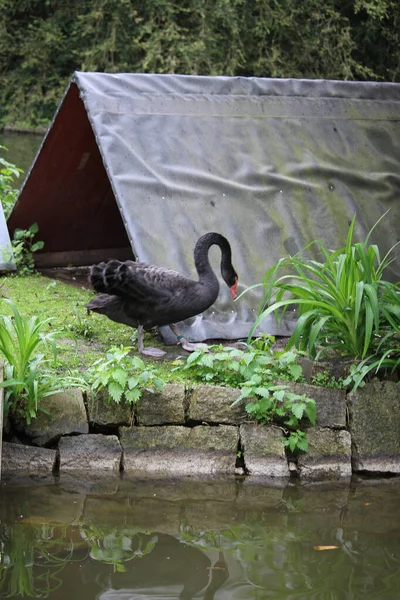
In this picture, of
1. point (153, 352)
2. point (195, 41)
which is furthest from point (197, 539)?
point (195, 41)

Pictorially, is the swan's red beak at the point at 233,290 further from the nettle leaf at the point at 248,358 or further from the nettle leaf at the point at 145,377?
the nettle leaf at the point at 145,377

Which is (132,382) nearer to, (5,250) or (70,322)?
(70,322)

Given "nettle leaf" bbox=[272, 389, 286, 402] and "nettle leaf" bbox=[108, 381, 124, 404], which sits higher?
"nettle leaf" bbox=[108, 381, 124, 404]

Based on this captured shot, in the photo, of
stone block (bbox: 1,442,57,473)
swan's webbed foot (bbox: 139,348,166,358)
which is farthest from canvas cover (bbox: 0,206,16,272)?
stone block (bbox: 1,442,57,473)

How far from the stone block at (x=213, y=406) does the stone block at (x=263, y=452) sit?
0.09 metres

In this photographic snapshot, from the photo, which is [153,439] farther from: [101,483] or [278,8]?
[278,8]

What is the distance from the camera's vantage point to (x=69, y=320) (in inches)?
267

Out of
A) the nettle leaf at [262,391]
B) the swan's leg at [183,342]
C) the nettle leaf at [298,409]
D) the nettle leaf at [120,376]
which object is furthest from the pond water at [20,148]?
the nettle leaf at [298,409]

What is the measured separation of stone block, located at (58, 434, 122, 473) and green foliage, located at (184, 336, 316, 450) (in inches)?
27.2

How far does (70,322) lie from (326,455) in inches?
90.4

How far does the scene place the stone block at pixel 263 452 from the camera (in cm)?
518

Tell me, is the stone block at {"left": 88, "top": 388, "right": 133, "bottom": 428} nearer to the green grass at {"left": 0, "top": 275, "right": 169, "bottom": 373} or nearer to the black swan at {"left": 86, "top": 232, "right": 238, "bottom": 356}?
the green grass at {"left": 0, "top": 275, "right": 169, "bottom": 373}

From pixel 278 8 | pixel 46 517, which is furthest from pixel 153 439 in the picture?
pixel 278 8

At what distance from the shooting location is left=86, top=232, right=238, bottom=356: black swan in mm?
5875
